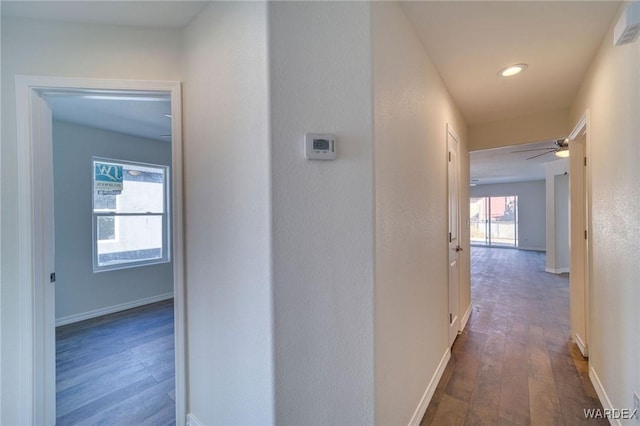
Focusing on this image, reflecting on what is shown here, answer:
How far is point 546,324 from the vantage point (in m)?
3.19

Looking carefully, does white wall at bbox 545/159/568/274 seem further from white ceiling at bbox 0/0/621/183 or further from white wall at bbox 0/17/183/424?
white wall at bbox 0/17/183/424

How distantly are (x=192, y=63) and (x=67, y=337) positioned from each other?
11.2ft

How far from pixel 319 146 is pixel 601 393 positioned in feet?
8.49

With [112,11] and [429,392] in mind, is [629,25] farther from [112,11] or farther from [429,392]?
[112,11]

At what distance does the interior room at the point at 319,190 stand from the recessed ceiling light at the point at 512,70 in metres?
0.02

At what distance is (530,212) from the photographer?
31.2ft

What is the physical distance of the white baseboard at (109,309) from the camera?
3.36 meters

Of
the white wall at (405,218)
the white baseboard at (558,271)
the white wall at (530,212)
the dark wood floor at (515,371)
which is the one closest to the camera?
the white wall at (405,218)

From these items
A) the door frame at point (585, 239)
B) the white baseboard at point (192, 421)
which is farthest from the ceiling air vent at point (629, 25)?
the white baseboard at point (192, 421)

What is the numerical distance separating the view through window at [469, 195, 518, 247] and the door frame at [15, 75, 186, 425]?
11063mm

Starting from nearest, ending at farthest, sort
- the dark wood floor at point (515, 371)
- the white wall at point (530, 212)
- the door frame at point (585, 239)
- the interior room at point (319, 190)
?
the interior room at point (319, 190) < the dark wood floor at point (515, 371) < the door frame at point (585, 239) < the white wall at point (530, 212)

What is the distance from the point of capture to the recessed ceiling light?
2084 mm

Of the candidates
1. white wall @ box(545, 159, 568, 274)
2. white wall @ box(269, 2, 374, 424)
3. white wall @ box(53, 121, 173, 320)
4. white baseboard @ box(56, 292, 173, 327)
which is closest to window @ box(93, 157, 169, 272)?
white wall @ box(53, 121, 173, 320)

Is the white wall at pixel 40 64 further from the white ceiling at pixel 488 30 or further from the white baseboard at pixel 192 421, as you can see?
the white baseboard at pixel 192 421
